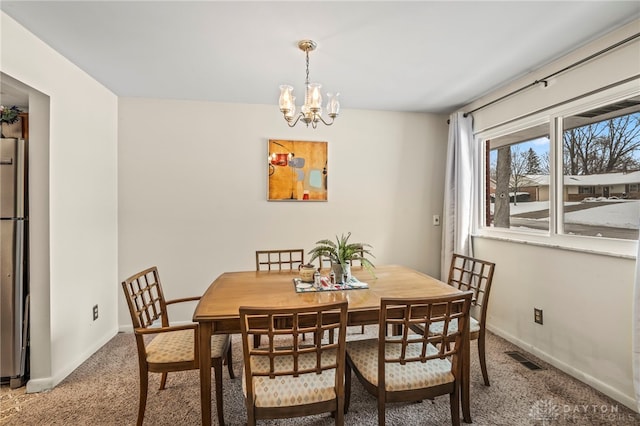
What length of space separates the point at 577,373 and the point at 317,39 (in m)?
3.05

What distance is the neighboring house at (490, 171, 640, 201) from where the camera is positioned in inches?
83.4

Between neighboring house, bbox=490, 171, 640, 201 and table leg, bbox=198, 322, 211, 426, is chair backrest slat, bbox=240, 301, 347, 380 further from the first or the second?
neighboring house, bbox=490, 171, 640, 201

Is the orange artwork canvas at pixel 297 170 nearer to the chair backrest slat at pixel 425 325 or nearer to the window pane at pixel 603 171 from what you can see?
the chair backrest slat at pixel 425 325

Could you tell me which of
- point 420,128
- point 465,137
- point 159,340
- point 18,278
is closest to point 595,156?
point 465,137

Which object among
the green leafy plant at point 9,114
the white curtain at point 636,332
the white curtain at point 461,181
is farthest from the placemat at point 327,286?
the green leafy plant at point 9,114

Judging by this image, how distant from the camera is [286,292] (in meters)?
2.07

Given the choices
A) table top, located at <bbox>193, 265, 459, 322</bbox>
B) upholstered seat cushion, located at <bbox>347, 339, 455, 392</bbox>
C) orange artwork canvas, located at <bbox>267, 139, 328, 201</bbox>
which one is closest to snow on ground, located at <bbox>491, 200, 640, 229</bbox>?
table top, located at <bbox>193, 265, 459, 322</bbox>

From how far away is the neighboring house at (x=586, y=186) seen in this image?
6.95ft

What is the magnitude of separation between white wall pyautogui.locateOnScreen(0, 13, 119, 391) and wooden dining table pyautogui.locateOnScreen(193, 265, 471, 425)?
1.23 meters

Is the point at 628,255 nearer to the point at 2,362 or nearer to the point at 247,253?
the point at 247,253

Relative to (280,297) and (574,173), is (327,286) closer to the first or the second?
(280,297)

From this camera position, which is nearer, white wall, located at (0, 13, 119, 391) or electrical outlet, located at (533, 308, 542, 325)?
white wall, located at (0, 13, 119, 391)

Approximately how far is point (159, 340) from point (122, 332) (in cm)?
165

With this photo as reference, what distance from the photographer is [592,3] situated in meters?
1.78
